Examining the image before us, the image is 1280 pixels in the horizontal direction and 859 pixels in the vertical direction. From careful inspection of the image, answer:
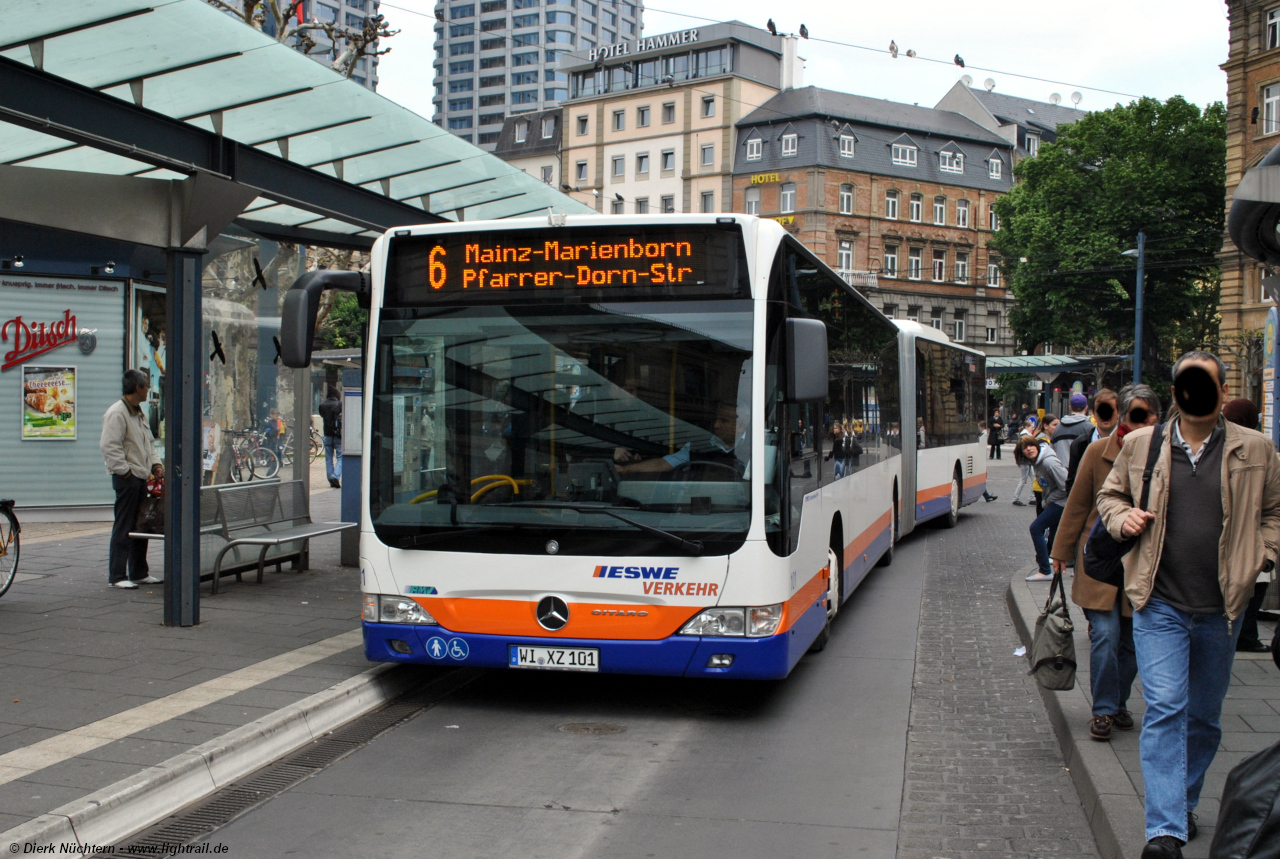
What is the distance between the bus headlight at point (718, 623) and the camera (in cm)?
666

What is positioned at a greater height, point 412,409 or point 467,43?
point 467,43

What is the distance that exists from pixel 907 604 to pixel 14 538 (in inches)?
299

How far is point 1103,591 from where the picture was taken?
589cm

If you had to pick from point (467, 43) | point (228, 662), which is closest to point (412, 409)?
point (228, 662)

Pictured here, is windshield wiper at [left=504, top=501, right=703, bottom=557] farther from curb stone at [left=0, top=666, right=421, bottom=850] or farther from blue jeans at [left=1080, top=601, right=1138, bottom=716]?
blue jeans at [left=1080, top=601, right=1138, bottom=716]

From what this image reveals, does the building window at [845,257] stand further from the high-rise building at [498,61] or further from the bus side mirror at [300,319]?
the high-rise building at [498,61]

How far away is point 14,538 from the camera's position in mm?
10102

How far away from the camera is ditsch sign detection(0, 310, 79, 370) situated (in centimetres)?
1622

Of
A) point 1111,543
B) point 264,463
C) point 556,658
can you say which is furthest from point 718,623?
point 264,463

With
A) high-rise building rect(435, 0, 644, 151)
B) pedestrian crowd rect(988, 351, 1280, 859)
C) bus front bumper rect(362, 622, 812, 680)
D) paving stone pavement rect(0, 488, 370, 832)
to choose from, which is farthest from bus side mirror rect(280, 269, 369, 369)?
high-rise building rect(435, 0, 644, 151)

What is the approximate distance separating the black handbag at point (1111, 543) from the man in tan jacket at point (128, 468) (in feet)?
26.6

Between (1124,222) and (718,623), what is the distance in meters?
53.2

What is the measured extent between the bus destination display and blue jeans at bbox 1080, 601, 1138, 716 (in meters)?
2.53

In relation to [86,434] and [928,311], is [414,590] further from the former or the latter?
[928,311]
